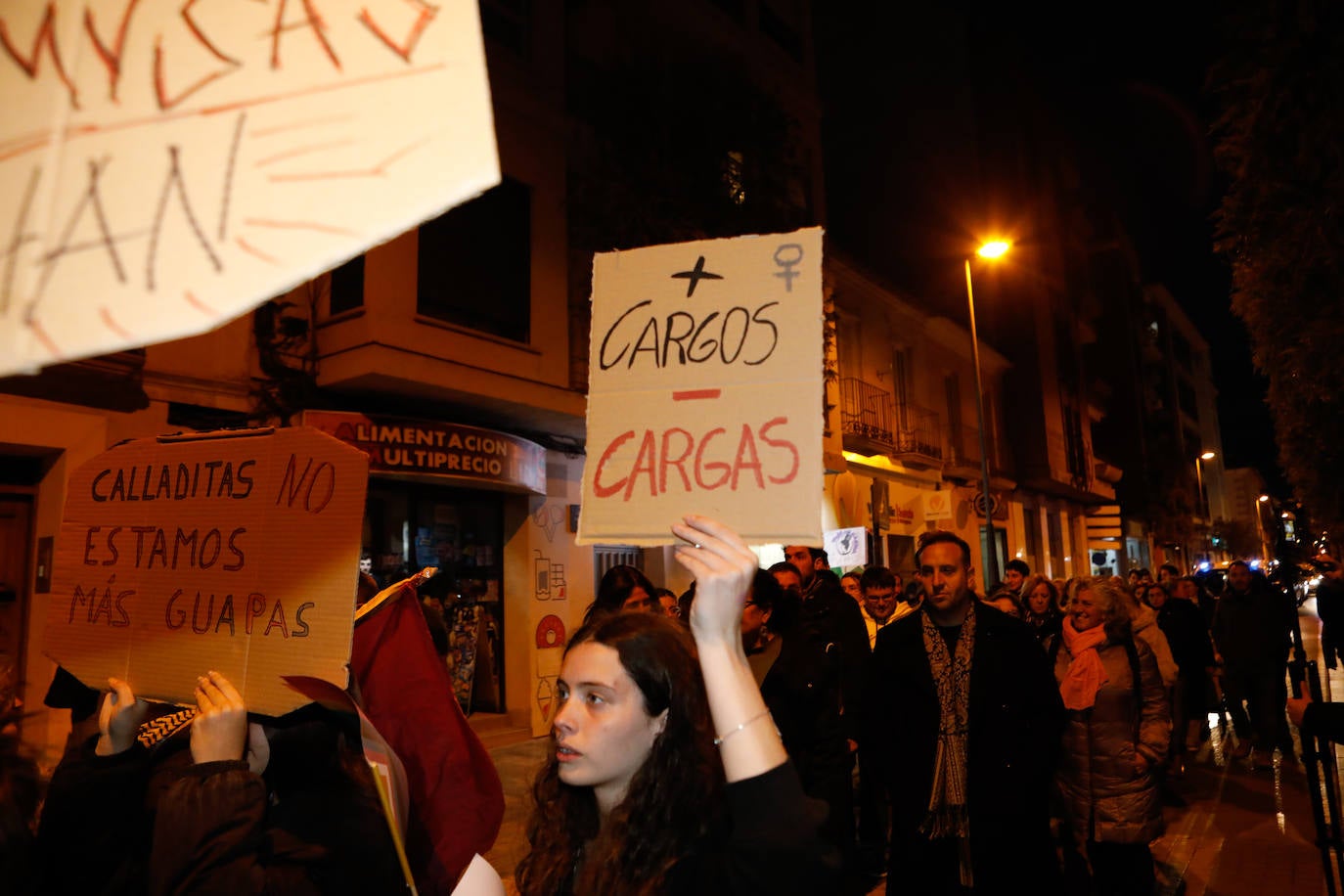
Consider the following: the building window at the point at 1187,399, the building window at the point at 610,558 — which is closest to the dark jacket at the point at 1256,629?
the building window at the point at 610,558

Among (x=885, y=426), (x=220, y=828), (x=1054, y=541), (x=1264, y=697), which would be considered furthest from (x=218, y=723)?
(x=1054, y=541)

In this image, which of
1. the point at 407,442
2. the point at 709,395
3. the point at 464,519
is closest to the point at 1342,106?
the point at 709,395

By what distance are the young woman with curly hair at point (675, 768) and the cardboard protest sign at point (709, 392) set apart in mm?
195

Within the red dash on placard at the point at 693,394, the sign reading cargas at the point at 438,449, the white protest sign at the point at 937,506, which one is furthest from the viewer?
the white protest sign at the point at 937,506

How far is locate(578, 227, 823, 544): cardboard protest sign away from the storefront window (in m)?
8.30

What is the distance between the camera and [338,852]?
195 cm

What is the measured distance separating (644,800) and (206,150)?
1.51 meters

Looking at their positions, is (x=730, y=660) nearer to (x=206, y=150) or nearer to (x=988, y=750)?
(x=206, y=150)

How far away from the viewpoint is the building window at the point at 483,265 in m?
10.6

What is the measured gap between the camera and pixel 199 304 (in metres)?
1.07

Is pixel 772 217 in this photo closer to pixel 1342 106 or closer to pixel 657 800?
pixel 1342 106

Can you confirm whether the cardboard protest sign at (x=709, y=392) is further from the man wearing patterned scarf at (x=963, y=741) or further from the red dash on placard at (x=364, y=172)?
the man wearing patterned scarf at (x=963, y=741)

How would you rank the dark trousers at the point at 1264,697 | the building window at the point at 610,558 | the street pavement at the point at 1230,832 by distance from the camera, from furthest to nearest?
the building window at the point at 610,558, the dark trousers at the point at 1264,697, the street pavement at the point at 1230,832

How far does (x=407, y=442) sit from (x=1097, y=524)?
77.0ft
